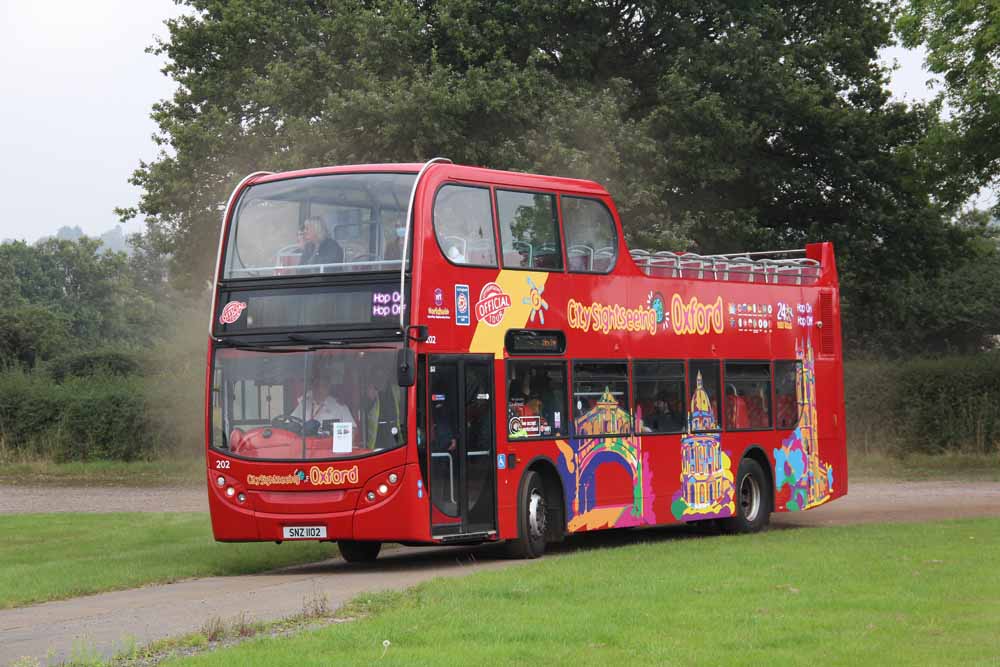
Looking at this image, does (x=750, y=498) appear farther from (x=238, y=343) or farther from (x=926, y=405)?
(x=926, y=405)

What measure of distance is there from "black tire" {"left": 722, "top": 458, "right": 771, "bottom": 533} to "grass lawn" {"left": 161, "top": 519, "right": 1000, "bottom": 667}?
528 cm

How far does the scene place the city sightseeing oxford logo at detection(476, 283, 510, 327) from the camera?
56.9ft

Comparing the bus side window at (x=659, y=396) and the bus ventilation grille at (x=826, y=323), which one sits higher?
the bus ventilation grille at (x=826, y=323)

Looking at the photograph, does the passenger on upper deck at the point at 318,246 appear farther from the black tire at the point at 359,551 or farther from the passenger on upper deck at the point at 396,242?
the black tire at the point at 359,551

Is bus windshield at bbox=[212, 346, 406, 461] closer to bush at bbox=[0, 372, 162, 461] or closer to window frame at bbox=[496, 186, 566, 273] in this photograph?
window frame at bbox=[496, 186, 566, 273]

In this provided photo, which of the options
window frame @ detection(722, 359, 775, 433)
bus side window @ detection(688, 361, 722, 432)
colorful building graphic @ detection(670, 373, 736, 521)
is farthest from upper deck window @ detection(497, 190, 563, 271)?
window frame @ detection(722, 359, 775, 433)

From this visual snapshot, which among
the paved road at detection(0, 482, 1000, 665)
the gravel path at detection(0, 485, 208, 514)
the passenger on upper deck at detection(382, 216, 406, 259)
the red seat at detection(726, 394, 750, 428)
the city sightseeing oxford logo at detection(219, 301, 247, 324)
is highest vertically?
the passenger on upper deck at detection(382, 216, 406, 259)

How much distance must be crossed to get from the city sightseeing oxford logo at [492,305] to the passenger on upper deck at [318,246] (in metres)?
1.76

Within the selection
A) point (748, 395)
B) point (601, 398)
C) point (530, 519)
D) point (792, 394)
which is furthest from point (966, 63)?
point (530, 519)

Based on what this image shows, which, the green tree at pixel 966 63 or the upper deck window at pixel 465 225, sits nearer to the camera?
the upper deck window at pixel 465 225

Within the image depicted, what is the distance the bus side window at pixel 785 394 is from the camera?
22656 millimetres

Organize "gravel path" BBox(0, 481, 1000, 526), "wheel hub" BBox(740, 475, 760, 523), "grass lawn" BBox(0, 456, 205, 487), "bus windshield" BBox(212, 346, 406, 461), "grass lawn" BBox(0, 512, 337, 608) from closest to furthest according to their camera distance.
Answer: "grass lawn" BBox(0, 512, 337, 608) → "bus windshield" BBox(212, 346, 406, 461) → "wheel hub" BBox(740, 475, 760, 523) → "gravel path" BBox(0, 481, 1000, 526) → "grass lawn" BBox(0, 456, 205, 487)

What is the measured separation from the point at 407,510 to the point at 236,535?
6.67 feet

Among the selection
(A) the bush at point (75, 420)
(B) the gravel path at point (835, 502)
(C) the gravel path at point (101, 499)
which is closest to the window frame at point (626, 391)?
(B) the gravel path at point (835, 502)
